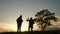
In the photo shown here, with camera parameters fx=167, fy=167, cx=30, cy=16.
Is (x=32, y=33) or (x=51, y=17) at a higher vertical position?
(x=51, y=17)

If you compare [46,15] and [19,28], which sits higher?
[46,15]

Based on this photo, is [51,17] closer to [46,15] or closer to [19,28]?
[46,15]

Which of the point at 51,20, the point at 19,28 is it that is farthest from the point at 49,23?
the point at 19,28

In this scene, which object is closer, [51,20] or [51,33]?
[51,33]

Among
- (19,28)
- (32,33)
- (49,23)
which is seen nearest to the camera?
(32,33)

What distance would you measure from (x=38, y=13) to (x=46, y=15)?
68.1 inches

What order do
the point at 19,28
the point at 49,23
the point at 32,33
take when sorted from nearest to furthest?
the point at 32,33, the point at 19,28, the point at 49,23

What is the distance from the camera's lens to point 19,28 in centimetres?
1565

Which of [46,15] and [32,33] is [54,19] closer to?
[46,15]

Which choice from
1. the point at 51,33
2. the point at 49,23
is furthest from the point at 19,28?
the point at 49,23

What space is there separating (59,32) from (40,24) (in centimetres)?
1866

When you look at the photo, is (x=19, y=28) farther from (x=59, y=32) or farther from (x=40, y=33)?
(x=59, y=32)

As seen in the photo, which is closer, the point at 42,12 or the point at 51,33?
the point at 51,33

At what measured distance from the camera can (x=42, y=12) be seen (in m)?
32.1
